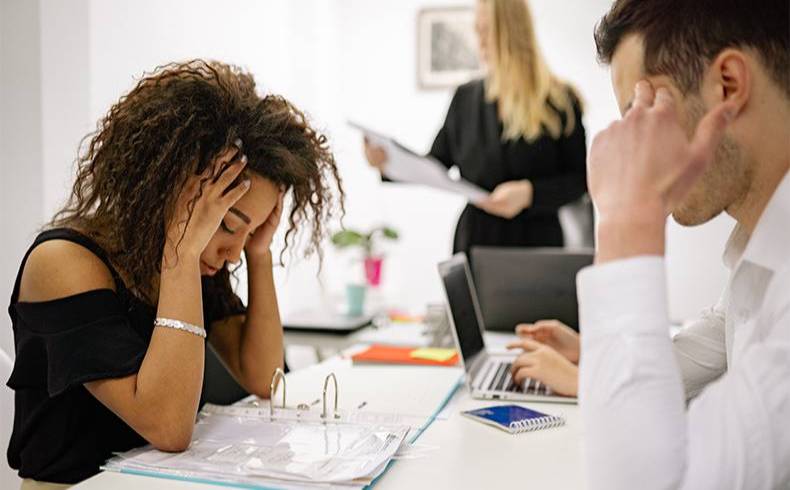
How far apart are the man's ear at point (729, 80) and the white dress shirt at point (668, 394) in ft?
0.31

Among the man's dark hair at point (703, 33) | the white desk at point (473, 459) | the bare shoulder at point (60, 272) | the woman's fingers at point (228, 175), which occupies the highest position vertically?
the man's dark hair at point (703, 33)

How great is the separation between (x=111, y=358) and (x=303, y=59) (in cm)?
290

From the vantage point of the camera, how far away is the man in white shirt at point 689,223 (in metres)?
0.67

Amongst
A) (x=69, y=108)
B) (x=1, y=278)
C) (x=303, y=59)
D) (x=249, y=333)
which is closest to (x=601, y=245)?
(x=249, y=333)

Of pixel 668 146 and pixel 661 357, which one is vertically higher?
pixel 668 146

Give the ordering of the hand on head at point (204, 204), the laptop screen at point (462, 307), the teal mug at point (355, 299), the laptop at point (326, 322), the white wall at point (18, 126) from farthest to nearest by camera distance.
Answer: the teal mug at point (355, 299) → the laptop at point (326, 322) → the white wall at point (18, 126) → the laptop screen at point (462, 307) → the hand on head at point (204, 204)

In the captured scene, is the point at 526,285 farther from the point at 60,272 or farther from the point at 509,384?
the point at 60,272

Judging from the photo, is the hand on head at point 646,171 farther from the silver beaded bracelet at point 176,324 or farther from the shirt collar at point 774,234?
the silver beaded bracelet at point 176,324

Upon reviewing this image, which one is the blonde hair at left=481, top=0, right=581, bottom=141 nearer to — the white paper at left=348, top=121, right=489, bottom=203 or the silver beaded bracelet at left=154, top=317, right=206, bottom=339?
the white paper at left=348, top=121, right=489, bottom=203

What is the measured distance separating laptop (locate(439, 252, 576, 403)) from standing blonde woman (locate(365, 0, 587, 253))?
2.60ft

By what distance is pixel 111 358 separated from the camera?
1.02 metres

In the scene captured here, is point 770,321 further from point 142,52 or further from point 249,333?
point 142,52

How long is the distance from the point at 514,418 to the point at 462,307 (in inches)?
17.2

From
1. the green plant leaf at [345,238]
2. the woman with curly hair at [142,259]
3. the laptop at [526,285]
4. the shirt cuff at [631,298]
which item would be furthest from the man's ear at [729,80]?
the green plant leaf at [345,238]
